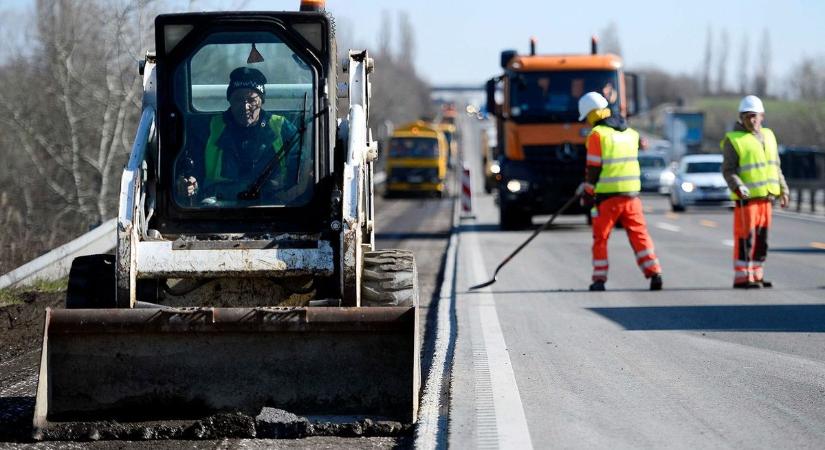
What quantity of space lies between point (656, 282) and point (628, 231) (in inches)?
23.6

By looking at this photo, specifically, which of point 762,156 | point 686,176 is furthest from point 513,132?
point 686,176

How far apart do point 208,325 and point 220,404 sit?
0.43 m

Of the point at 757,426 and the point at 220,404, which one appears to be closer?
the point at 757,426

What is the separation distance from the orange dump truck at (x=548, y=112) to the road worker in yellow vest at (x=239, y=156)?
14757 millimetres

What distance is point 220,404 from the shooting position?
7.05 meters

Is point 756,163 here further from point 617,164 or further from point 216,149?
point 216,149

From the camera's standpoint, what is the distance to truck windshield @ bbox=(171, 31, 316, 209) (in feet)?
26.5

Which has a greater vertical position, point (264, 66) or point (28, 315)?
point (264, 66)

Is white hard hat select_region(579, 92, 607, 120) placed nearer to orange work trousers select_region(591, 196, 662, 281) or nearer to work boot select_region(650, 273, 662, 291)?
orange work trousers select_region(591, 196, 662, 281)

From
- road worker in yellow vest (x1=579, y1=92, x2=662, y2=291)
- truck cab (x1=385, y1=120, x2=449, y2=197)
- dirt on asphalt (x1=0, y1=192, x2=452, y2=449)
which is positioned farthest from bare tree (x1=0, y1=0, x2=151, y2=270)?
dirt on asphalt (x1=0, y1=192, x2=452, y2=449)

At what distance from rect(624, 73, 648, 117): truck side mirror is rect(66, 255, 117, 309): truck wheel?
16521mm

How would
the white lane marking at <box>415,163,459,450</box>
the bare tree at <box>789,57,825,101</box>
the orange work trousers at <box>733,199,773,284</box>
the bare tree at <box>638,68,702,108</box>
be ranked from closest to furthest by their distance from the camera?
the white lane marking at <box>415,163,459,450</box>, the orange work trousers at <box>733,199,773,284</box>, the bare tree at <box>789,57,825,101</box>, the bare tree at <box>638,68,702,108</box>

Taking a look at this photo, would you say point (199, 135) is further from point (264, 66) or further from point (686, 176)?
point (686, 176)

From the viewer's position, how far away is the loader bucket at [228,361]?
700cm
